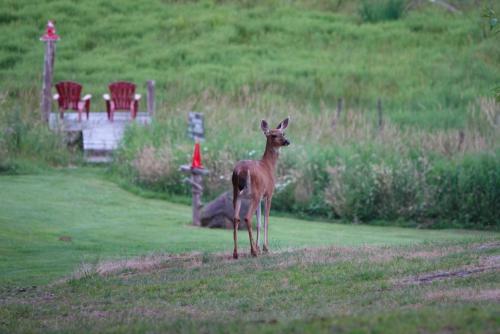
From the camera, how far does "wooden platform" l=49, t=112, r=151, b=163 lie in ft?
95.0

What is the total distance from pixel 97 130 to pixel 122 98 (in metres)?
Answer: 1.46

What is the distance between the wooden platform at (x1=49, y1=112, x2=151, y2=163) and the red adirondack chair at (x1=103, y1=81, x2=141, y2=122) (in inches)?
14.9

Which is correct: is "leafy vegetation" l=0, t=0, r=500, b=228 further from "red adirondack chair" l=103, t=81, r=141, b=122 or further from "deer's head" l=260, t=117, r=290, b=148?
Answer: "deer's head" l=260, t=117, r=290, b=148

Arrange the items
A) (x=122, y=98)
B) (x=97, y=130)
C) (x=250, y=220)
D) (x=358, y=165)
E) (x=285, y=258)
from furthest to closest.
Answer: (x=122, y=98), (x=97, y=130), (x=358, y=165), (x=250, y=220), (x=285, y=258)

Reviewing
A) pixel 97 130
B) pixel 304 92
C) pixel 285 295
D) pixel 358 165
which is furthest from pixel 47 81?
pixel 285 295

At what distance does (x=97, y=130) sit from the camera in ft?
99.6

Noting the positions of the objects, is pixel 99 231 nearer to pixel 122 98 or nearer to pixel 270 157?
pixel 270 157

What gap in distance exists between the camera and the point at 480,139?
82.8 ft

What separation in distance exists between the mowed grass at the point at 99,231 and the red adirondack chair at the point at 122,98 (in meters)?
5.51

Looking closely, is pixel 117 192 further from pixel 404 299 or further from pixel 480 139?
pixel 404 299

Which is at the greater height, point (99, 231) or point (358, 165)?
point (358, 165)

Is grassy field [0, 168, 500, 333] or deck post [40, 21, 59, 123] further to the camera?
deck post [40, 21, 59, 123]

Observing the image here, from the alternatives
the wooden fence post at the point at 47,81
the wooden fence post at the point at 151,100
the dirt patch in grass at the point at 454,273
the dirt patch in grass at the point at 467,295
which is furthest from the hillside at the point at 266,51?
the dirt patch in grass at the point at 467,295

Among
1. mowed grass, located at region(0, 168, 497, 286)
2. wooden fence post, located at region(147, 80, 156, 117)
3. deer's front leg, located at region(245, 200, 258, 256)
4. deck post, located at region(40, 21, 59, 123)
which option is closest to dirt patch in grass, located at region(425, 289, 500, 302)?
deer's front leg, located at region(245, 200, 258, 256)
